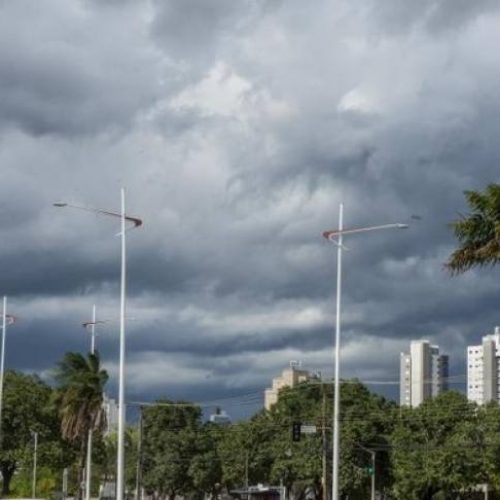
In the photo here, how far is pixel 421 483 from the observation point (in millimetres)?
102750

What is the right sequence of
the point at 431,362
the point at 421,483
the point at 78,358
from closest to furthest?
1. the point at 78,358
2. the point at 421,483
3. the point at 431,362

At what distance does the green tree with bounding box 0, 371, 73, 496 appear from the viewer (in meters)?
118

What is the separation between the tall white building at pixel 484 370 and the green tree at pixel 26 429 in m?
40.4

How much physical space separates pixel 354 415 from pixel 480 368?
43.2m

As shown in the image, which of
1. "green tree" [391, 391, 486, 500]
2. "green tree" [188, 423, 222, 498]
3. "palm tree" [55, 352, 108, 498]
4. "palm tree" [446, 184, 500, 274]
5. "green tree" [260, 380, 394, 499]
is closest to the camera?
"palm tree" [446, 184, 500, 274]

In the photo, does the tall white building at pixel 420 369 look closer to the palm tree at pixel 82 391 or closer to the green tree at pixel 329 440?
the green tree at pixel 329 440

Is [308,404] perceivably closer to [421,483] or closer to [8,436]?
[421,483]

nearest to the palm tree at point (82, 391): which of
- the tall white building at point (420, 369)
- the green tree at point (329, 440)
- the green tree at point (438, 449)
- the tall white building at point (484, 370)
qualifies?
the green tree at point (329, 440)

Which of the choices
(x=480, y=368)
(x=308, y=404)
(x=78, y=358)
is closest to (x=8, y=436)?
(x=308, y=404)

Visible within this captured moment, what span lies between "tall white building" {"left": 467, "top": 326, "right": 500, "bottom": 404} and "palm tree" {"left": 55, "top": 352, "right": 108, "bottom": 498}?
49.5 meters

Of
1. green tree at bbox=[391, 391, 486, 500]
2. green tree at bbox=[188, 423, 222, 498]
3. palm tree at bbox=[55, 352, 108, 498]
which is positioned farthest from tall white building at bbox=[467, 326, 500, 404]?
palm tree at bbox=[55, 352, 108, 498]

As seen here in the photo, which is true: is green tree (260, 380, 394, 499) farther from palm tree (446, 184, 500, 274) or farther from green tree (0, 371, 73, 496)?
palm tree (446, 184, 500, 274)

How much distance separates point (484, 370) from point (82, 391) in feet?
222

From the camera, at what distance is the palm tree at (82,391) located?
272ft
